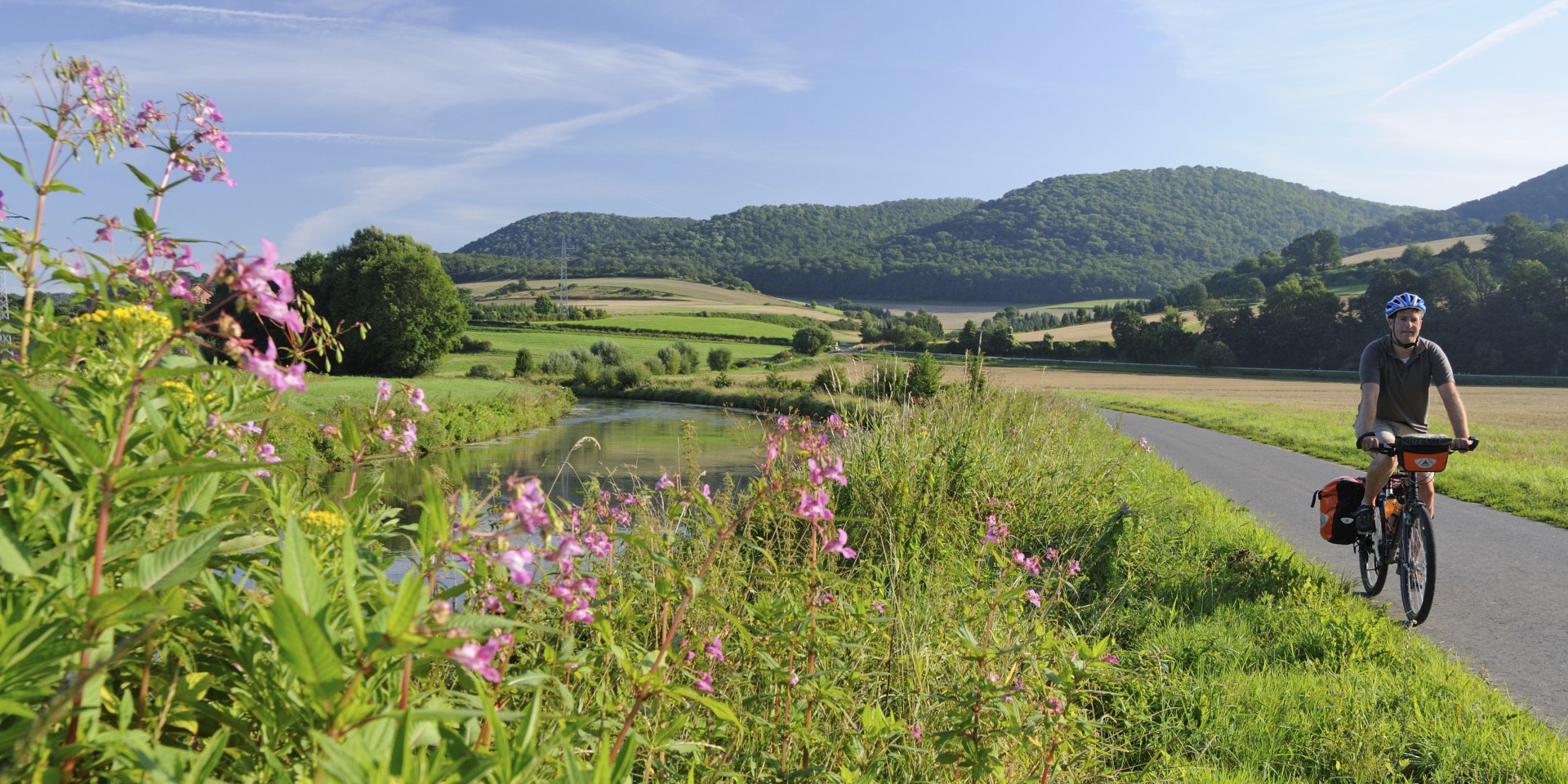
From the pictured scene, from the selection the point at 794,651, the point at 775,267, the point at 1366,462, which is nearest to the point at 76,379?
the point at 794,651

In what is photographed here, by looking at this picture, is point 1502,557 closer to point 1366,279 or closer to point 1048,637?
point 1048,637

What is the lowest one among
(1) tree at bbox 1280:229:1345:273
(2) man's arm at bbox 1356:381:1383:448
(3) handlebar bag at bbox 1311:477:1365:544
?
(3) handlebar bag at bbox 1311:477:1365:544

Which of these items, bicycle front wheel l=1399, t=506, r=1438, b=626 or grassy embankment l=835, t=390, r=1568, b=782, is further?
bicycle front wheel l=1399, t=506, r=1438, b=626

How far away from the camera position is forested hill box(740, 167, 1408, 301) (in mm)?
121250

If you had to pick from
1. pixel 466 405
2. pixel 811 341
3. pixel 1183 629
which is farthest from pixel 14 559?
pixel 811 341

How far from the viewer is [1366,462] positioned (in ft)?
41.0

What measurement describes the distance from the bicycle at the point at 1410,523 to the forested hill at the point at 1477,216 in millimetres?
128265

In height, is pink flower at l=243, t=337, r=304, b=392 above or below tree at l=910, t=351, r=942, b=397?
above

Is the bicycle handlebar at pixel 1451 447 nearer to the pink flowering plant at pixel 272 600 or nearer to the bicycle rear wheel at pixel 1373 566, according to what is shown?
the bicycle rear wheel at pixel 1373 566

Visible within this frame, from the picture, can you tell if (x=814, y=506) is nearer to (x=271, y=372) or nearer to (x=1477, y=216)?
(x=271, y=372)

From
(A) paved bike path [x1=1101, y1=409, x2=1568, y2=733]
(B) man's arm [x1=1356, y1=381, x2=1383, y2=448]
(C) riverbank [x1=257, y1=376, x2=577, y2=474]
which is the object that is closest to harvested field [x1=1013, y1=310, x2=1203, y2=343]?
(C) riverbank [x1=257, y1=376, x2=577, y2=474]

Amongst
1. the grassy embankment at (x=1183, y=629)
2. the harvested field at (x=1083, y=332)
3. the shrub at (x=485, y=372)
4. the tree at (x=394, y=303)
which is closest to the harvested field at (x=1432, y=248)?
the harvested field at (x=1083, y=332)

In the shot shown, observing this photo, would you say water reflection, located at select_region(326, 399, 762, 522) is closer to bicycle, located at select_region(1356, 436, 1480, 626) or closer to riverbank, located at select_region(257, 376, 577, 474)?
riverbank, located at select_region(257, 376, 577, 474)

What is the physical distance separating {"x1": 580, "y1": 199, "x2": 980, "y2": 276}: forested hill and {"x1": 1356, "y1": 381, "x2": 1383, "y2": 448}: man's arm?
5088 inches
